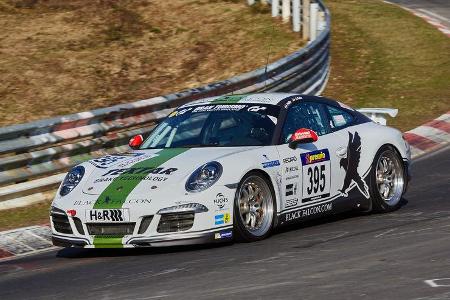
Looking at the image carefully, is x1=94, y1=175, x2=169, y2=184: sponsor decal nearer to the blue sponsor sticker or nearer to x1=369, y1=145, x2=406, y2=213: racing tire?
the blue sponsor sticker

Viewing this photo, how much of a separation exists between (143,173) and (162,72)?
11.4 m

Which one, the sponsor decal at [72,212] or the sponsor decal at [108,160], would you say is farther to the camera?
the sponsor decal at [108,160]

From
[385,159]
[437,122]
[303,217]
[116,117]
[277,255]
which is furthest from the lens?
[437,122]

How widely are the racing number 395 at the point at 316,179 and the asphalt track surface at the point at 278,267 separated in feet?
1.23

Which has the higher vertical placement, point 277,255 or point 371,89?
point 277,255

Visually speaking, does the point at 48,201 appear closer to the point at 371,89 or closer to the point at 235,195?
the point at 235,195

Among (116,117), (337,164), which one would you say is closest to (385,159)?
(337,164)

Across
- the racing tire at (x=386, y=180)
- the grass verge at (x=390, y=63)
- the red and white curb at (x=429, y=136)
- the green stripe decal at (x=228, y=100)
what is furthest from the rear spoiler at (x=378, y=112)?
the grass verge at (x=390, y=63)

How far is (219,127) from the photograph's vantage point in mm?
10352

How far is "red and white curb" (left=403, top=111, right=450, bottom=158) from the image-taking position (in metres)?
15.4

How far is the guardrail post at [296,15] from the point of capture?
2158 cm

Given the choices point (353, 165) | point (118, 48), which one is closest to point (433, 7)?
point (118, 48)

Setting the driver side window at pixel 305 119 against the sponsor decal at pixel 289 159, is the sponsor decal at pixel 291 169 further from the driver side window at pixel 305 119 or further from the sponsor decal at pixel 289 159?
the driver side window at pixel 305 119

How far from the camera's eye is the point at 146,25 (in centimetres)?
2395
